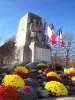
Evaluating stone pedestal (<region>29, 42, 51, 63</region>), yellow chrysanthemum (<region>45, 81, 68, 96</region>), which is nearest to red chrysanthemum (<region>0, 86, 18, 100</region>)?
yellow chrysanthemum (<region>45, 81, 68, 96</region>)

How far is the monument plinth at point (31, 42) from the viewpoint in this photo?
24594mm

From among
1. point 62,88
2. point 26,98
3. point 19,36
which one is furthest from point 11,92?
point 19,36

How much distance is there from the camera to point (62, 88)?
34.0 ft

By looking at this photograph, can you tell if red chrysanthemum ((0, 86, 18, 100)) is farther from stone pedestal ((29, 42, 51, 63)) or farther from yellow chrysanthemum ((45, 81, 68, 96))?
stone pedestal ((29, 42, 51, 63))

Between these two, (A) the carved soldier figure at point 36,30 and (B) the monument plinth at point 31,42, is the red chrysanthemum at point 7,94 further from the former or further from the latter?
(A) the carved soldier figure at point 36,30

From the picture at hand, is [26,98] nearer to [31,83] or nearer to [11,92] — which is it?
[11,92]

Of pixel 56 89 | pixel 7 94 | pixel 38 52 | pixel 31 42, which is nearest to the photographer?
pixel 7 94

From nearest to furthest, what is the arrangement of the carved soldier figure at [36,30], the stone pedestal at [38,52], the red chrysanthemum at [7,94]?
the red chrysanthemum at [7,94] → the stone pedestal at [38,52] → the carved soldier figure at [36,30]

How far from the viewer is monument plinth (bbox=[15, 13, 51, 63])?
24.6 metres

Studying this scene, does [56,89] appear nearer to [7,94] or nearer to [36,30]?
[7,94]

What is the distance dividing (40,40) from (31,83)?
591 inches

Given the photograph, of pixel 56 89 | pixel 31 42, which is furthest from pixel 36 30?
pixel 56 89

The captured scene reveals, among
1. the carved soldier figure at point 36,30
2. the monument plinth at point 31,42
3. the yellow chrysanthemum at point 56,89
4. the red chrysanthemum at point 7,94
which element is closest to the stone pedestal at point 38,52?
the monument plinth at point 31,42

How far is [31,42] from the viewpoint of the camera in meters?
25.1
